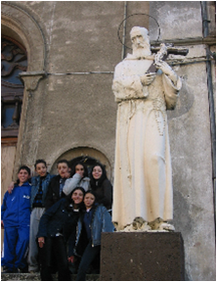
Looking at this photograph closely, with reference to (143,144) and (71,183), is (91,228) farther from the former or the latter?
(143,144)

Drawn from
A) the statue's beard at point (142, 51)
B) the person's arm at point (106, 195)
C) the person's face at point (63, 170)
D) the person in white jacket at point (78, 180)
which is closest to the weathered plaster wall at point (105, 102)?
the person's arm at point (106, 195)

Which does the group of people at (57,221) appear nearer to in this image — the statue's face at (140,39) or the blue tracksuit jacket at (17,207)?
the blue tracksuit jacket at (17,207)

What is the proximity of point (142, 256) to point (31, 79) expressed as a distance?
269 inches

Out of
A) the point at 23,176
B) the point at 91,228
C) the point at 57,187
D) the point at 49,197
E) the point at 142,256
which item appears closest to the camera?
the point at 142,256

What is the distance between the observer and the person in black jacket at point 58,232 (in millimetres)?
6430

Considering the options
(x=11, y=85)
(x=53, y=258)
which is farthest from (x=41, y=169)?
(x=11, y=85)

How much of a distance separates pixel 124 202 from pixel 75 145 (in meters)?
4.81

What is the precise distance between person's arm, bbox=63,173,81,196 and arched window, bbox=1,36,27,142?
3.79 m

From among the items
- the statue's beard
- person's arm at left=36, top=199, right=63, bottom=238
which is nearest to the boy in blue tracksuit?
person's arm at left=36, top=199, right=63, bottom=238

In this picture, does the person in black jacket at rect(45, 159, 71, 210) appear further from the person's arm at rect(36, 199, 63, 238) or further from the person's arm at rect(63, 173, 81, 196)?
the person's arm at rect(36, 199, 63, 238)

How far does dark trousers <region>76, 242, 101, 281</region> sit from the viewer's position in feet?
20.2

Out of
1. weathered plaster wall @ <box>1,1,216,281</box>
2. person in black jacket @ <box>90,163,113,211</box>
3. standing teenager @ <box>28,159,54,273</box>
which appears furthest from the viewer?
weathered plaster wall @ <box>1,1,216,281</box>

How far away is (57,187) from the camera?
7.45m

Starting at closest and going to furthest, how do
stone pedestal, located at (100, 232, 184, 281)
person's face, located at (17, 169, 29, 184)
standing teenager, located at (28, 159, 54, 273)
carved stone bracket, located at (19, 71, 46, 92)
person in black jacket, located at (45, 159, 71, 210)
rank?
1. stone pedestal, located at (100, 232, 184, 281)
2. standing teenager, located at (28, 159, 54, 273)
3. person in black jacket, located at (45, 159, 71, 210)
4. person's face, located at (17, 169, 29, 184)
5. carved stone bracket, located at (19, 71, 46, 92)
